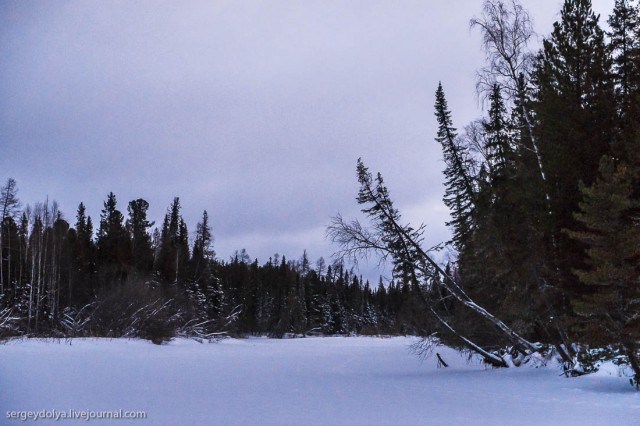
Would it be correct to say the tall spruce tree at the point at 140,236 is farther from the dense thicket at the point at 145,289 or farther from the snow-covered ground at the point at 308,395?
the snow-covered ground at the point at 308,395

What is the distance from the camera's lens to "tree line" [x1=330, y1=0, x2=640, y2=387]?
966 centimetres

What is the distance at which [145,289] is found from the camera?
3092 cm

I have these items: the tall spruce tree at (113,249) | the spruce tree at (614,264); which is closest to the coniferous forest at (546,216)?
the spruce tree at (614,264)

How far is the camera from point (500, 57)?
49.0 feet

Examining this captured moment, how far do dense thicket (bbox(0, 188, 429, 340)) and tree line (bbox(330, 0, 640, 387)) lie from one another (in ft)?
15.7

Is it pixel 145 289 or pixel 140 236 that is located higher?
pixel 140 236

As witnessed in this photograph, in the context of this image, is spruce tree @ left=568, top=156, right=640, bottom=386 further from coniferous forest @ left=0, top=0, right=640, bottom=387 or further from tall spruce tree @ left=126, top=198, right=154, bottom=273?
tall spruce tree @ left=126, top=198, right=154, bottom=273

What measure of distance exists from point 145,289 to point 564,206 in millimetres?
26494

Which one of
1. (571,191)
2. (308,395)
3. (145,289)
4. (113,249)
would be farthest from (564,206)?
(113,249)

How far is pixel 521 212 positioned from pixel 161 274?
3991 cm

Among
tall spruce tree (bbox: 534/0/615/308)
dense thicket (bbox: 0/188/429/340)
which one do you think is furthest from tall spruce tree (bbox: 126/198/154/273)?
tall spruce tree (bbox: 534/0/615/308)

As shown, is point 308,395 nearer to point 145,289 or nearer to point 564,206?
point 564,206

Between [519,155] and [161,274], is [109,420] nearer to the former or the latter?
[519,155]

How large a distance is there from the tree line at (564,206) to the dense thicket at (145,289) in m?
4.78
